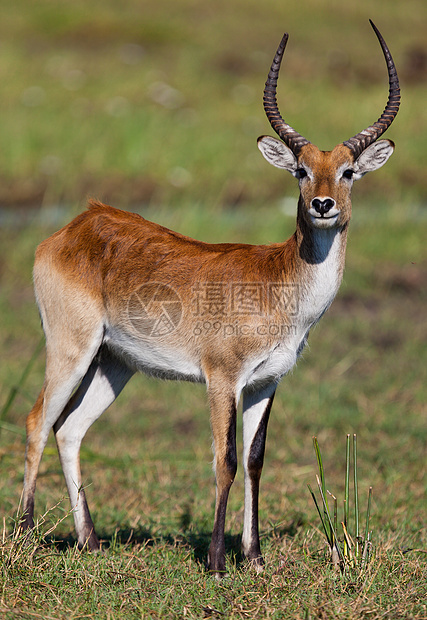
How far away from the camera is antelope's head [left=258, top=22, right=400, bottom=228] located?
13.3 ft

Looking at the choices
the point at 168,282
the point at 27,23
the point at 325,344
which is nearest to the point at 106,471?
the point at 168,282

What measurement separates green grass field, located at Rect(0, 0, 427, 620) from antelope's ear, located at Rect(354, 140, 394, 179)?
1.95 m

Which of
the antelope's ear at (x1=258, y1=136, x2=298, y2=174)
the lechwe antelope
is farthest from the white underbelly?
the antelope's ear at (x1=258, y1=136, x2=298, y2=174)

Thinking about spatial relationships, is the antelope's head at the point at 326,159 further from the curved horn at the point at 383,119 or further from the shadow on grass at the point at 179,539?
the shadow on grass at the point at 179,539

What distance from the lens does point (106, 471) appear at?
620 cm

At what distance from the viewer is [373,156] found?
4.38 metres

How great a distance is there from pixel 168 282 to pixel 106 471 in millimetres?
2143

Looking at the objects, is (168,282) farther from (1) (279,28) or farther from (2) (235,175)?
(1) (279,28)

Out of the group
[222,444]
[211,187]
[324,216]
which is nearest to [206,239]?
[211,187]

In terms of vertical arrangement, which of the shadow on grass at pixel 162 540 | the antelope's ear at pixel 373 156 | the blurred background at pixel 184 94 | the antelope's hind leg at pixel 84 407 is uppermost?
the antelope's ear at pixel 373 156

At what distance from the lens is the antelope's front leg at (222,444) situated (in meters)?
4.26

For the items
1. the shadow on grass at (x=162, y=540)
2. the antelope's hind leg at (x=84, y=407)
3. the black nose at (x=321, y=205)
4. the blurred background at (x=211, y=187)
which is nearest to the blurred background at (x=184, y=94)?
the blurred background at (x=211, y=187)

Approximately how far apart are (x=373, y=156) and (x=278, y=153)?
497 mm

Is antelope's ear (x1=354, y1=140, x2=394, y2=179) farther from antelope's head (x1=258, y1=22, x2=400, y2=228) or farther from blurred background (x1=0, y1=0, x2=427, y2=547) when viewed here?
blurred background (x1=0, y1=0, x2=427, y2=547)
